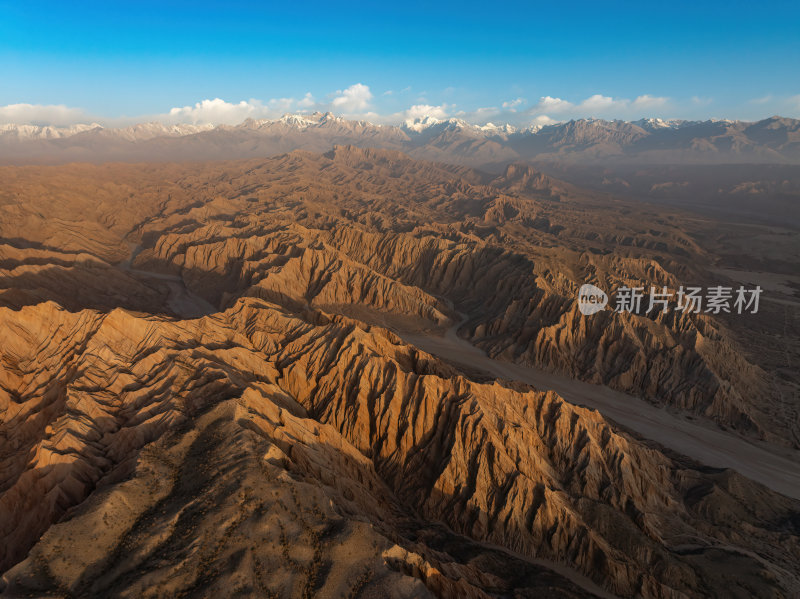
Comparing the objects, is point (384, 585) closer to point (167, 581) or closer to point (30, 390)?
point (167, 581)

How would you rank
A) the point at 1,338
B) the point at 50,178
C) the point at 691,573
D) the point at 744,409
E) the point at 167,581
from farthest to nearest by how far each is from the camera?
1. the point at 50,178
2. the point at 744,409
3. the point at 1,338
4. the point at 691,573
5. the point at 167,581

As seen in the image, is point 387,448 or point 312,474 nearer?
point 312,474

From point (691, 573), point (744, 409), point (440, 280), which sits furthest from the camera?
point (440, 280)

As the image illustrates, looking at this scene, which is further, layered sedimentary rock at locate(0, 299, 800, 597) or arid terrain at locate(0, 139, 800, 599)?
arid terrain at locate(0, 139, 800, 599)

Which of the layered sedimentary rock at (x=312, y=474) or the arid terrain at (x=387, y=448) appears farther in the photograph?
the arid terrain at (x=387, y=448)

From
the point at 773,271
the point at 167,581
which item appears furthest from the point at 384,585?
the point at 773,271

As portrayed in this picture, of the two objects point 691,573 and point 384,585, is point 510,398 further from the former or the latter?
point 384,585

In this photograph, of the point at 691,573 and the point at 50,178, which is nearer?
the point at 691,573

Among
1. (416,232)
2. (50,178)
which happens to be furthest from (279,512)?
(50,178)

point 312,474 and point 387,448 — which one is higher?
point 312,474

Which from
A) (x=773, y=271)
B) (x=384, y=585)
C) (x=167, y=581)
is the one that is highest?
(x=167, y=581)

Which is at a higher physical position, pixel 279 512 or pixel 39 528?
pixel 279 512
